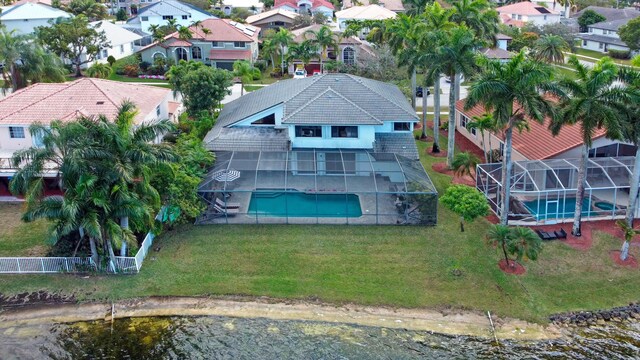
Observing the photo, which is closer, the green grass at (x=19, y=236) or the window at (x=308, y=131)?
the green grass at (x=19, y=236)

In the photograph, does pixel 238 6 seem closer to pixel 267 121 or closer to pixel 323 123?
Result: pixel 267 121

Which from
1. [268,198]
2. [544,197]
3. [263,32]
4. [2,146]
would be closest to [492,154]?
[544,197]

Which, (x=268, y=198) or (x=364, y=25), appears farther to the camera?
(x=364, y=25)

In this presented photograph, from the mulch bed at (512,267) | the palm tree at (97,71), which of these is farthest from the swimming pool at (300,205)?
the palm tree at (97,71)

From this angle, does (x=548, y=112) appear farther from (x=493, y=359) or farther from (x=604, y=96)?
(x=493, y=359)

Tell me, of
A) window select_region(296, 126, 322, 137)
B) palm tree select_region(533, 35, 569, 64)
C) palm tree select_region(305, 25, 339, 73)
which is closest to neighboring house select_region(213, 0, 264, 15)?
palm tree select_region(305, 25, 339, 73)

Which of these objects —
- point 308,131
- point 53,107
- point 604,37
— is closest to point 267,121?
point 308,131

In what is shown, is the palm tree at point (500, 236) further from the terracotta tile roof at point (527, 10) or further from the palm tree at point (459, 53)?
the terracotta tile roof at point (527, 10)
